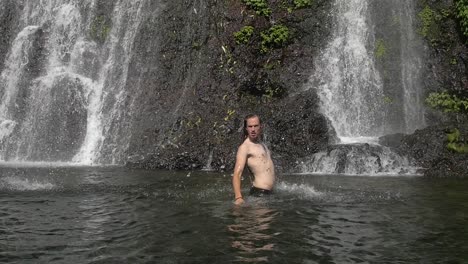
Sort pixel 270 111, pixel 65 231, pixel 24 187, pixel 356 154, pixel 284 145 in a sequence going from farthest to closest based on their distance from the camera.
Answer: pixel 270 111 → pixel 284 145 → pixel 356 154 → pixel 24 187 → pixel 65 231

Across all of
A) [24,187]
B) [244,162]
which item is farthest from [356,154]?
[24,187]

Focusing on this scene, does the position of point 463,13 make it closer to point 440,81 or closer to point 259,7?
point 440,81

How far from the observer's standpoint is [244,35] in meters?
20.2

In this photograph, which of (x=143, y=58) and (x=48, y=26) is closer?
(x=143, y=58)

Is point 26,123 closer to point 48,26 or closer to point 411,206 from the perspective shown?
point 48,26

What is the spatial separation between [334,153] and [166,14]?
11076mm

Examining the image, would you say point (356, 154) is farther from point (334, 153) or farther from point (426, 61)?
point (426, 61)

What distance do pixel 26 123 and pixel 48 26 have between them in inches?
217

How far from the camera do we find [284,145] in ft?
53.5

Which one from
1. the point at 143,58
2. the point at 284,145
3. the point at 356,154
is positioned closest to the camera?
the point at 356,154

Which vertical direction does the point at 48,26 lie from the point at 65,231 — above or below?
above

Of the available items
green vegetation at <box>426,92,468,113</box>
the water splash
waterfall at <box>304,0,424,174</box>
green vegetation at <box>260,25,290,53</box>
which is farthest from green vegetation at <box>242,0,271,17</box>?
the water splash

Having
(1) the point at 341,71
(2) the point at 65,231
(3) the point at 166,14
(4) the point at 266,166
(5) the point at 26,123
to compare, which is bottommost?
(2) the point at 65,231

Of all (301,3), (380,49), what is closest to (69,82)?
(301,3)
